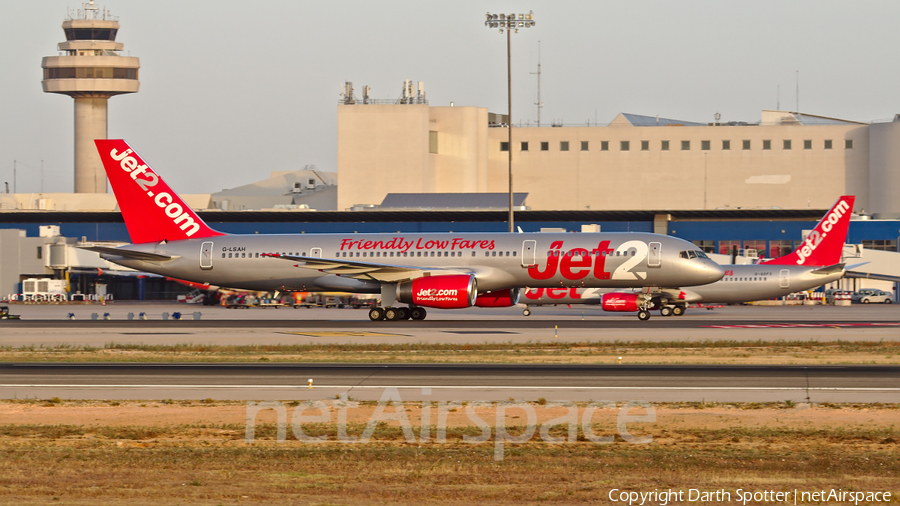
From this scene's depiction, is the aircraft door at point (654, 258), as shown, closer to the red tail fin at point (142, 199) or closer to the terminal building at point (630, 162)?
the red tail fin at point (142, 199)

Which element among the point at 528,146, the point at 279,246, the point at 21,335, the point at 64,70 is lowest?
the point at 21,335

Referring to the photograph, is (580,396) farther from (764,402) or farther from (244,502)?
(244,502)

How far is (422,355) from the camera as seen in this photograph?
30.8 metres

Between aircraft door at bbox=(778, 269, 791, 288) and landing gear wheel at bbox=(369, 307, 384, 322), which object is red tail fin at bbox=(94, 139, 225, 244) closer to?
landing gear wheel at bbox=(369, 307, 384, 322)

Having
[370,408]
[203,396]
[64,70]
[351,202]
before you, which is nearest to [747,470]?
[370,408]

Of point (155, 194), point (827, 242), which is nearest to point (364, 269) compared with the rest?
point (155, 194)

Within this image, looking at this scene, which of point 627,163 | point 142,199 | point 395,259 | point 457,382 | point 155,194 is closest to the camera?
point 457,382

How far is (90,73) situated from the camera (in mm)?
147500

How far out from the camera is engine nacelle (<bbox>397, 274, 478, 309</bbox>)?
4388 cm

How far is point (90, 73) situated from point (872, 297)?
118436mm

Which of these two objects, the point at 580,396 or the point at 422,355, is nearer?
the point at 580,396

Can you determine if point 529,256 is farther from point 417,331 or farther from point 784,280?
point 784,280

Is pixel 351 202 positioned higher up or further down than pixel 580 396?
higher up

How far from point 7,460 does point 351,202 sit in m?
99.0
